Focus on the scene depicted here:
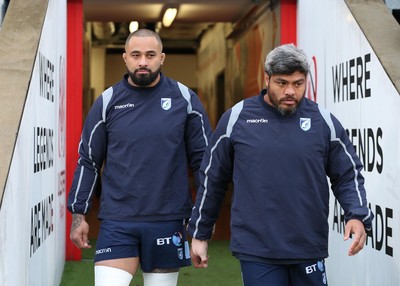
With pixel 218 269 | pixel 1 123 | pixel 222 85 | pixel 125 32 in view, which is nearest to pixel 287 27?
pixel 218 269

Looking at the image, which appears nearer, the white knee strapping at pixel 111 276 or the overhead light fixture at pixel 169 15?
the white knee strapping at pixel 111 276

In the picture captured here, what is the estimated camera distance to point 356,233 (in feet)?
14.1

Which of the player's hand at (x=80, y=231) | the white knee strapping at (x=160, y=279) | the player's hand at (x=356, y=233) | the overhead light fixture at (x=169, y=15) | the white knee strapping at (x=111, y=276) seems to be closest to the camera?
the player's hand at (x=356, y=233)

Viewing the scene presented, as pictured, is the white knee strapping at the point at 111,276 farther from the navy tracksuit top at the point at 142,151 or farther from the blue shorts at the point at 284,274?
the blue shorts at the point at 284,274

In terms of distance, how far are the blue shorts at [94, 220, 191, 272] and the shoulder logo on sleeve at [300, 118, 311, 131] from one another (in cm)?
130

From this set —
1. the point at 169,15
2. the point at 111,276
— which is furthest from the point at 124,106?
the point at 169,15

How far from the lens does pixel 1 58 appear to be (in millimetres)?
5820

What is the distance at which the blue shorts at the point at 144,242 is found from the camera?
5.34 m

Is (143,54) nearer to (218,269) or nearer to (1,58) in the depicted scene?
(1,58)

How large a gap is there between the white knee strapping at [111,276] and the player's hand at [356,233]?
4.86ft

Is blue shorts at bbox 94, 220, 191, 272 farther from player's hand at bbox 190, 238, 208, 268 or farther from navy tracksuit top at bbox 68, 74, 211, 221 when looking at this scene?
player's hand at bbox 190, 238, 208, 268

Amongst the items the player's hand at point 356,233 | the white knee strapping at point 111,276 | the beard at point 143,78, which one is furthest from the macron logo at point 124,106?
the player's hand at point 356,233

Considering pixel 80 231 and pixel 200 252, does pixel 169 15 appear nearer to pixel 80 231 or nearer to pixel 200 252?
Result: pixel 80 231

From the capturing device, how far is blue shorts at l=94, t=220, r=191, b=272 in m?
5.34
